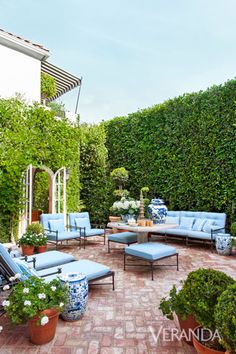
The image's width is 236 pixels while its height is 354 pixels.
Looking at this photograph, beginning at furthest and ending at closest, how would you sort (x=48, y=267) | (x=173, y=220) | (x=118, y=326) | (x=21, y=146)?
(x=173, y=220) < (x=21, y=146) < (x=48, y=267) < (x=118, y=326)

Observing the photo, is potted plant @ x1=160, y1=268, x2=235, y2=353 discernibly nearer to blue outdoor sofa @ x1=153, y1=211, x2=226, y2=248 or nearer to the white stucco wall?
blue outdoor sofa @ x1=153, y1=211, x2=226, y2=248

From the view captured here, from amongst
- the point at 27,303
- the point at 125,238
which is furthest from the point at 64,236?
the point at 27,303

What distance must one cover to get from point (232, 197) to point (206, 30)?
5022mm

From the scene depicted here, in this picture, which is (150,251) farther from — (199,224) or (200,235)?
(199,224)

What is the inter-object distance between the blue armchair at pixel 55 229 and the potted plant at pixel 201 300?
4604 mm

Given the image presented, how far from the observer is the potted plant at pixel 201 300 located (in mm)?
2439

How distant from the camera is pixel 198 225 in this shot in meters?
7.64

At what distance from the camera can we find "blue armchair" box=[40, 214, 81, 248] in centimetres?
706

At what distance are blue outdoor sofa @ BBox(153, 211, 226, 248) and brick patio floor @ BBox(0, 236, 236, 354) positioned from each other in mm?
2368

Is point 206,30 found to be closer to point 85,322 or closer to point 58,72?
point 58,72

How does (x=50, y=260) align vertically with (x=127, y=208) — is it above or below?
below

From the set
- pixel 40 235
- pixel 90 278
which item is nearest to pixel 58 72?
pixel 40 235

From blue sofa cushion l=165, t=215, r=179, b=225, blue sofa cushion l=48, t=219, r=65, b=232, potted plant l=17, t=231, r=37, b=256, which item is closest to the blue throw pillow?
blue sofa cushion l=165, t=215, r=179, b=225

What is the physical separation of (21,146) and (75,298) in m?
5.42
